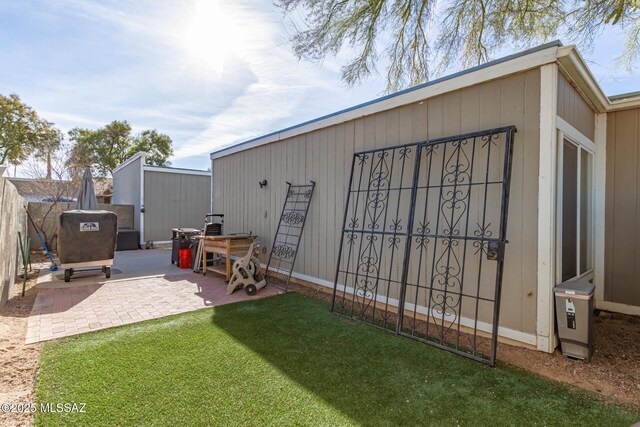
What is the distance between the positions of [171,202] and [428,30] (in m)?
9.32

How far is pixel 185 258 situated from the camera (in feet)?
22.1

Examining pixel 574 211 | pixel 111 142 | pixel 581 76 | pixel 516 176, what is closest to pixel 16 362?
pixel 516 176

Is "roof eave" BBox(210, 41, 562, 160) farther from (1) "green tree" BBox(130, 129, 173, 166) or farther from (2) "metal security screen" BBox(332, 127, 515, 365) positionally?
(1) "green tree" BBox(130, 129, 173, 166)

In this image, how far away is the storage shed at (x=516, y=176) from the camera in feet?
8.86

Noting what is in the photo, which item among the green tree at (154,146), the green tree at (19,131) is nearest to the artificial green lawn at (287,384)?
the green tree at (19,131)

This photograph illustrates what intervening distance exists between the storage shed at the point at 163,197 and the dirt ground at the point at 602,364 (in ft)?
34.3

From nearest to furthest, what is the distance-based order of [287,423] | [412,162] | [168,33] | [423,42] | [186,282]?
[287,423] < [412,162] < [168,33] < [186,282] < [423,42]

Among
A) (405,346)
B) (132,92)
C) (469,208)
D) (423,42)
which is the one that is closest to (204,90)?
(132,92)

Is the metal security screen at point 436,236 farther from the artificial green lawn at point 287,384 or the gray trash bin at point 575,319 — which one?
the gray trash bin at point 575,319

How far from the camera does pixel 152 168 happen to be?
1014 centimetres

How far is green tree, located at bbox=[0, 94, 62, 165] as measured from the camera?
14898 mm

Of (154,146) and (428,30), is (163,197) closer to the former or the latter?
(428,30)

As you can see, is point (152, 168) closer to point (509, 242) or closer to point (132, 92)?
point (132, 92)

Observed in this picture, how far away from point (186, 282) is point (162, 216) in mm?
5990
